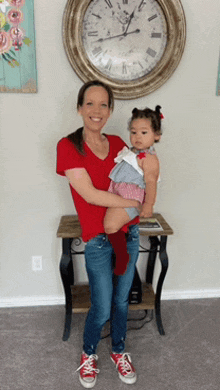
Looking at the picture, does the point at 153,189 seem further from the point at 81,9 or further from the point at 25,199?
the point at 81,9

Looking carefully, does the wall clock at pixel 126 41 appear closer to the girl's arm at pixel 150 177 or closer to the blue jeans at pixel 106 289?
the girl's arm at pixel 150 177

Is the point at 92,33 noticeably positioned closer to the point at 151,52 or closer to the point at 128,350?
the point at 151,52

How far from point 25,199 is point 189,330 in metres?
1.37

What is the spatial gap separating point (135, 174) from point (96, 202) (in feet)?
0.72

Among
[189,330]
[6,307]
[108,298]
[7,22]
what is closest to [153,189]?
[108,298]

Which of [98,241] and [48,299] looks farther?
[48,299]

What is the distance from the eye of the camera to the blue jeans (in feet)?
4.91

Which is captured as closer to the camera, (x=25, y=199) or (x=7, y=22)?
(x=7, y=22)

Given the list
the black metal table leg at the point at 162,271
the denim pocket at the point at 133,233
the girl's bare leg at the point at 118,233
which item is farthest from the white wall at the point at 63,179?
the girl's bare leg at the point at 118,233

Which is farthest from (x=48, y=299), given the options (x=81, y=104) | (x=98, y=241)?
(x=81, y=104)

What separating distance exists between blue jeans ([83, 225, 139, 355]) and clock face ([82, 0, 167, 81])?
100 centimetres

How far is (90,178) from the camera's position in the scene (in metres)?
1.45

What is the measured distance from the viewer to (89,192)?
4.57 ft

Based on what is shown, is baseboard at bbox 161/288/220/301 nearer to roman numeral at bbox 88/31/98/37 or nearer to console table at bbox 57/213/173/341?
console table at bbox 57/213/173/341
